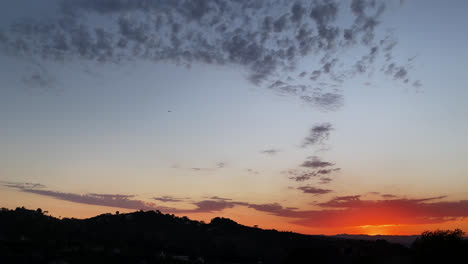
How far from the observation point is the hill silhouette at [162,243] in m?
38.5

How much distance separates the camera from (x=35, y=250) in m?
36.0

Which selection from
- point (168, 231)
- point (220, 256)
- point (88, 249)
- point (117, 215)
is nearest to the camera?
point (88, 249)

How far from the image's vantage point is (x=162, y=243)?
60219 millimetres

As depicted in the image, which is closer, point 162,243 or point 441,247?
point 441,247

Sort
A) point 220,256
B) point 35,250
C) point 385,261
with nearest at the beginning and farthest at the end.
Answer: point 35,250 → point 385,261 → point 220,256

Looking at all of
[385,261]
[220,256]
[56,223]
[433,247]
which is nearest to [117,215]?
[56,223]

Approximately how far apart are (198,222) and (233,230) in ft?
29.7

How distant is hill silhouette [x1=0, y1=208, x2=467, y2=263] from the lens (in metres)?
38.5

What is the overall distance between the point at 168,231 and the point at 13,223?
27357 mm

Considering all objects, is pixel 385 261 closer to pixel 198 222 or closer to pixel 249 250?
pixel 249 250

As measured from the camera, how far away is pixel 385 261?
48.2 metres

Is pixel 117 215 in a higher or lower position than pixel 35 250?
higher

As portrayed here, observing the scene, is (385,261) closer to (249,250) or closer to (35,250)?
(249,250)

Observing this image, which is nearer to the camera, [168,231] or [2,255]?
[2,255]
